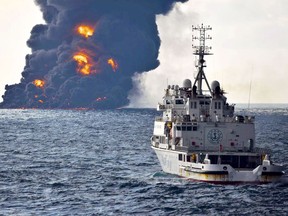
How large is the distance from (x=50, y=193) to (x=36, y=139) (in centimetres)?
8067

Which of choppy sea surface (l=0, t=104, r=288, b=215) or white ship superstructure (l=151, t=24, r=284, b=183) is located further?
white ship superstructure (l=151, t=24, r=284, b=183)

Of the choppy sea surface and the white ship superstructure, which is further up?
the white ship superstructure

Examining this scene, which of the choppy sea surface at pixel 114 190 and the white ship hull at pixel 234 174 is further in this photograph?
the white ship hull at pixel 234 174

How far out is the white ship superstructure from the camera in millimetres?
69562

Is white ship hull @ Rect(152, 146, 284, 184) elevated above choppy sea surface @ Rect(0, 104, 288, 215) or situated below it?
above

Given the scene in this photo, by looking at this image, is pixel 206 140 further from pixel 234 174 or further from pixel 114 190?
pixel 114 190

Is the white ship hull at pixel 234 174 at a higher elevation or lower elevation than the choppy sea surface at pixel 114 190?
higher

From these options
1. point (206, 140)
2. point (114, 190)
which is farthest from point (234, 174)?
point (114, 190)

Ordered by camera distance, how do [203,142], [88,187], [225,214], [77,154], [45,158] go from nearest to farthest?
1. [225,214]
2. [88,187]
3. [203,142]
4. [45,158]
5. [77,154]

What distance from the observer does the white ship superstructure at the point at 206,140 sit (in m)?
69.6

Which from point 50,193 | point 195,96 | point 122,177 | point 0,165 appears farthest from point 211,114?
point 0,165

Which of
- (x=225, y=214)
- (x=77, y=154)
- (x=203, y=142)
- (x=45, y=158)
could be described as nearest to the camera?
(x=225, y=214)

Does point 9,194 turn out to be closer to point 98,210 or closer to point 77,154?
point 98,210

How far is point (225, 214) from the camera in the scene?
189ft
